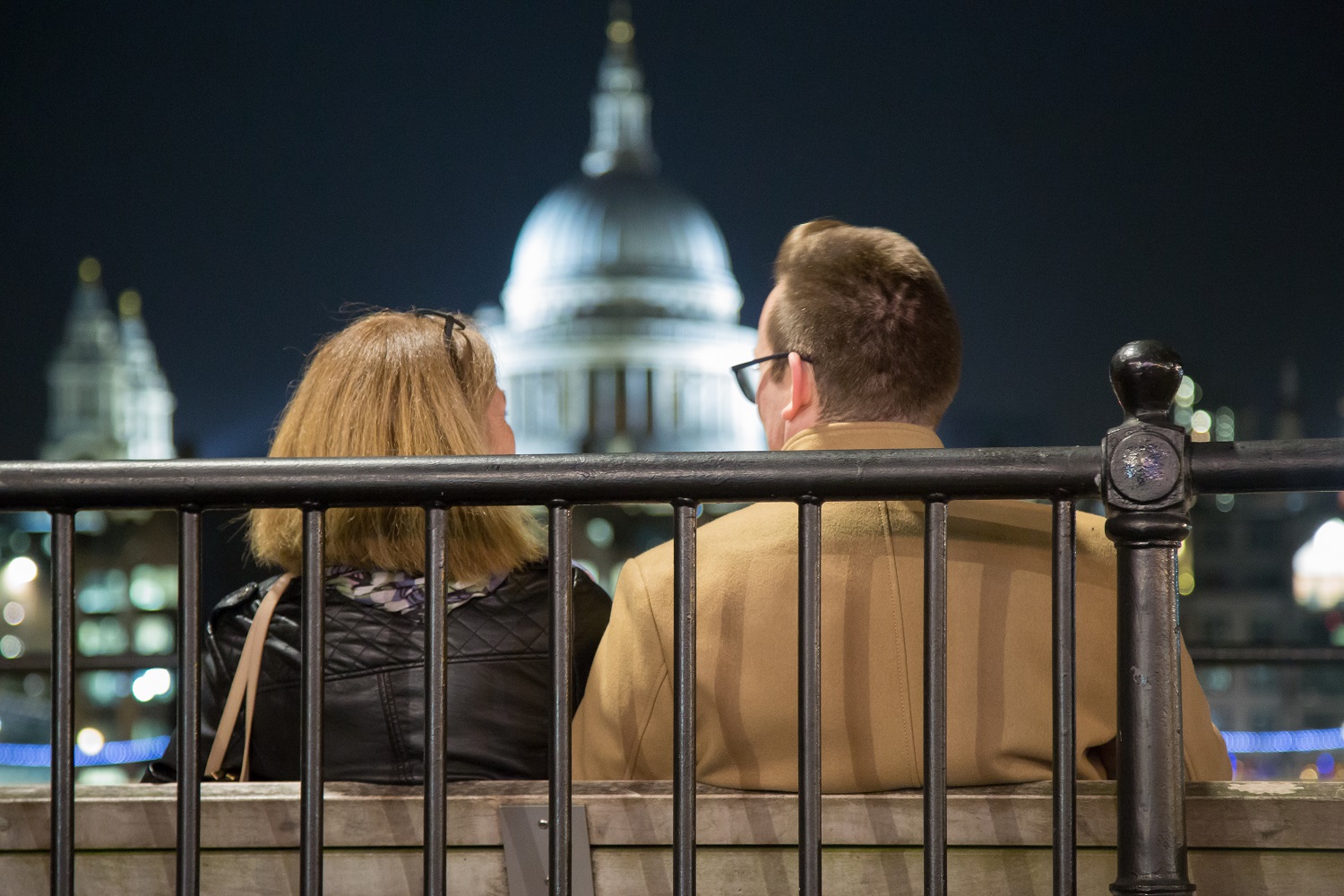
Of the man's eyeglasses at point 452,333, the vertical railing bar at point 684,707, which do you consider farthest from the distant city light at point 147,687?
the vertical railing bar at point 684,707

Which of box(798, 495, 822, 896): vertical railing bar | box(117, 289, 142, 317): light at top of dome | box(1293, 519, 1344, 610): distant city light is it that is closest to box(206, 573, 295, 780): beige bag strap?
box(798, 495, 822, 896): vertical railing bar

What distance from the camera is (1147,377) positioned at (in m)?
1.47

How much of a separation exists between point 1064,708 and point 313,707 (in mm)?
736

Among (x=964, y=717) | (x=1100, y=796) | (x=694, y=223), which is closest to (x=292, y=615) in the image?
(x=964, y=717)

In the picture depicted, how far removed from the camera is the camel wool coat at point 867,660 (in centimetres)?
191


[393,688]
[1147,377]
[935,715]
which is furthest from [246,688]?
[1147,377]

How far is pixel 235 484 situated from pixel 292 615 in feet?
2.19

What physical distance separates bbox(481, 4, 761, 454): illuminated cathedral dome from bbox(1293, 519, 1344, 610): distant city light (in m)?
25.4

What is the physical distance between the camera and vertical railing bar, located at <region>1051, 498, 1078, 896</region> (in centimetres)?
154

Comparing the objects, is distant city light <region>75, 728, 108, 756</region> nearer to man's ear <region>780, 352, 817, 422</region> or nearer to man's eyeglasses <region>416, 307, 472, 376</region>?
man's eyeglasses <region>416, 307, 472, 376</region>

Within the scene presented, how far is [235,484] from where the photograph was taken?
1.61m

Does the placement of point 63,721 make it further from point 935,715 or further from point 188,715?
point 935,715

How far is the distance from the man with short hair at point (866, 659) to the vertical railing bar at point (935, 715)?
0.34 metres

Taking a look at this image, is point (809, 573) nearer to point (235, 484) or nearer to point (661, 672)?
point (661, 672)
